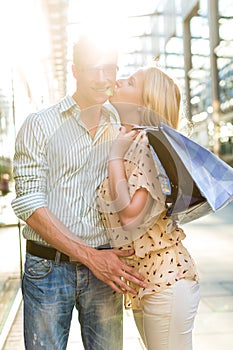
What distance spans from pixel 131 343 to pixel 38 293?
226 centimetres

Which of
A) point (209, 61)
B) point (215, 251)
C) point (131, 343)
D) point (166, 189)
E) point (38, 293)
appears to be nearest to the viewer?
point (166, 189)

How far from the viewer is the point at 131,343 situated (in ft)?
13.0

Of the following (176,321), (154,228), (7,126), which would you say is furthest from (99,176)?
(7,126)

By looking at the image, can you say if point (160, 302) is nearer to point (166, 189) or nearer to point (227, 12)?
point (166, 189)

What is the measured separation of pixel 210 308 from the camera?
15.8 feet

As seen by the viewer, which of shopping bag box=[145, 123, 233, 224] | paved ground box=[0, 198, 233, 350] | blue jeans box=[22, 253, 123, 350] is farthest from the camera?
paved ground box=[0, 198, 233, 350]

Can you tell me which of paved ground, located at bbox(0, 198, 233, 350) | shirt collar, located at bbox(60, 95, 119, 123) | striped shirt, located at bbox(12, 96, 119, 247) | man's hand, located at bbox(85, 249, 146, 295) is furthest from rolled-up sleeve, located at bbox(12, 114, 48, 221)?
paved ground, located at bbox(0, 198, 233, 350)

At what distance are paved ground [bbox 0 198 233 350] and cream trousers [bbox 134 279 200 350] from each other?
6.87ft

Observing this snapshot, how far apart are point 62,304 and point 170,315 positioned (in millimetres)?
363

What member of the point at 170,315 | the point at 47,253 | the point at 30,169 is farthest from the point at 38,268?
the point at 170,315

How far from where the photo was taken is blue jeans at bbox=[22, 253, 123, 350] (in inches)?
73.3

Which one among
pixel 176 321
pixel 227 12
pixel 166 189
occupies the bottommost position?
pixel 176 321

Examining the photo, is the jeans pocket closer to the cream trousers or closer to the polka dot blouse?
the polka dot blouse

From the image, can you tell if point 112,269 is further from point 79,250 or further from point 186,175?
point 186,175
